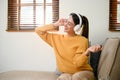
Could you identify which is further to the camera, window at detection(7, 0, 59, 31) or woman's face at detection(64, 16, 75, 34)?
window at detection(7, 0, 59, 31)

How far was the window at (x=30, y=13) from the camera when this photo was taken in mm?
2801

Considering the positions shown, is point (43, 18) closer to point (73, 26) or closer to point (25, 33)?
point (25, 33)

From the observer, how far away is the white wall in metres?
2.63

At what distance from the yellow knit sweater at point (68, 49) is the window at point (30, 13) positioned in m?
0.73

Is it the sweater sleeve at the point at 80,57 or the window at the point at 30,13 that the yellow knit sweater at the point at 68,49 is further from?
the window at the point at 30,13

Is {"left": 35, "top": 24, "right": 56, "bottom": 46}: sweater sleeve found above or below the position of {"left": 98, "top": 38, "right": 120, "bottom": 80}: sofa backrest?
above

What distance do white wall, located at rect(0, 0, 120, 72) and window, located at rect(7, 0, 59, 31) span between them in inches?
3.4

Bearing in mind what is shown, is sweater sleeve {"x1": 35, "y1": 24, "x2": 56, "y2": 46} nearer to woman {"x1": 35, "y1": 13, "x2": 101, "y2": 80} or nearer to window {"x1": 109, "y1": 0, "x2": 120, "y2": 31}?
woman {"x1": 35, "y1": 13, "x2": 101, "y2": 80}

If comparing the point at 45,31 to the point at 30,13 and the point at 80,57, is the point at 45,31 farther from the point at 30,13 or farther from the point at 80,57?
the point at 30,13

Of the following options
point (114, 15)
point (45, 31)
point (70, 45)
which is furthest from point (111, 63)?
point (114, 15)

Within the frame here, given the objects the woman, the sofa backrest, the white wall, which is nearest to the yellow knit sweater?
the woman

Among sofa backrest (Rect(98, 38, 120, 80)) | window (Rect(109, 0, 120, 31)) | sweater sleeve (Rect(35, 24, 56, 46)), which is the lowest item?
sofa backrest (Rect(98, 38, 120, 80))

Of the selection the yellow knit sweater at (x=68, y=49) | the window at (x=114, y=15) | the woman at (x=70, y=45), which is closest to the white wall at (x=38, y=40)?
the window at (x=114, y=15)

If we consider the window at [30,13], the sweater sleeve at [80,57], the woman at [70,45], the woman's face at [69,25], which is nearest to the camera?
the sweater sleeve at [80,57]
